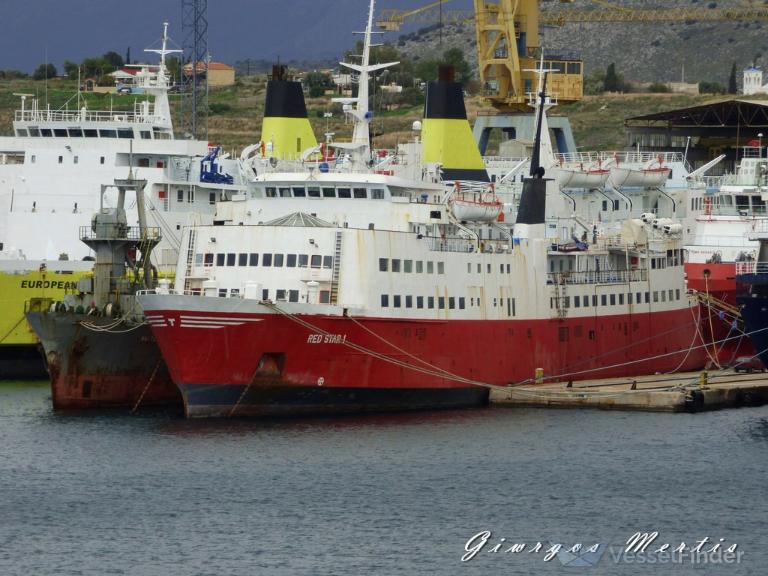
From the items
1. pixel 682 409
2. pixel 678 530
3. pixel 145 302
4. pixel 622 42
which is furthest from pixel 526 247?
pixel 622 42

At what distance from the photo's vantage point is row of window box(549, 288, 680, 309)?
51781 mm

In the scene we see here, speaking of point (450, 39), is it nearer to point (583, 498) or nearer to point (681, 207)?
point (681, 207)

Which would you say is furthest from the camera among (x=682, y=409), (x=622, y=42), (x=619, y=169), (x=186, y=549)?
(x=622, y=42)

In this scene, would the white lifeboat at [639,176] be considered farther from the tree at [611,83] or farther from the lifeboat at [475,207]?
the tree at [611,83]

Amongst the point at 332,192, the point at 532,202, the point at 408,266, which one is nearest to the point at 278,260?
the point at 408,266

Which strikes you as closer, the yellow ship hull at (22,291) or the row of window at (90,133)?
the yellow ship hull at (22,291)

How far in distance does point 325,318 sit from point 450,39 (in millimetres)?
133832

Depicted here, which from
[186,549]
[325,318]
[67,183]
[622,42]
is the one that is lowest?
[186,549]

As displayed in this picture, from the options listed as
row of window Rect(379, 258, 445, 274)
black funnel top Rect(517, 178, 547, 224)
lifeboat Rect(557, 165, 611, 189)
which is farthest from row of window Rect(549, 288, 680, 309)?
row of window Rect(379, 258, 445, 274)

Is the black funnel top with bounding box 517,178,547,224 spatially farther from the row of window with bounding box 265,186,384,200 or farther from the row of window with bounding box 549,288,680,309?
the row of window with bounding box 265,186,384,200

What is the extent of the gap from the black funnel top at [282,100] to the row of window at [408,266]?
1535 centimetres

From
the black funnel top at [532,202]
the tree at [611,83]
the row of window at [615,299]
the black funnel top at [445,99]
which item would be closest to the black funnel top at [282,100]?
the black funnel top at [445,99]

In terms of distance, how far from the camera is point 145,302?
44000 millimetres

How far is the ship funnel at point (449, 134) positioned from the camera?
56.6 meters
